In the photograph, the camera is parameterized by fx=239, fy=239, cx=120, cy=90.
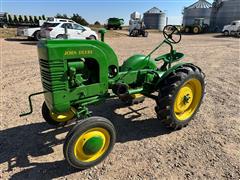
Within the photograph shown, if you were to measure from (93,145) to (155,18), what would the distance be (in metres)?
55.1

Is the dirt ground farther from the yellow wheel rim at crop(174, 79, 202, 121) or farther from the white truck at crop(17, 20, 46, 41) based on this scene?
the white truck at crop(17, 20, 46, 41)

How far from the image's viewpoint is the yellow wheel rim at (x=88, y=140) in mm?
3055

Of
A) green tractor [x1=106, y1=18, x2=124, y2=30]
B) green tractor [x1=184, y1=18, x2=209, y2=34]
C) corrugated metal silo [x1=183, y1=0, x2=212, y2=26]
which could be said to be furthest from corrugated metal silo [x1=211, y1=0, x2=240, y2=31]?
green tractor [x1=106, y1=18, x2=124, y2=30]

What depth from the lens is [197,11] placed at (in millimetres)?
47688

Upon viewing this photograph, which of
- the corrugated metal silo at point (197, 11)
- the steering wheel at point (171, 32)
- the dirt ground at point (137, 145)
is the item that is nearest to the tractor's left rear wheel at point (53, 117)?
the dirt ground at point (137, 145)

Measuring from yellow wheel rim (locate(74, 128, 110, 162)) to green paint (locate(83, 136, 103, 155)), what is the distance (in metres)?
0.01

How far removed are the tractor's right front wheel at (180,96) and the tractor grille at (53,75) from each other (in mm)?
1618

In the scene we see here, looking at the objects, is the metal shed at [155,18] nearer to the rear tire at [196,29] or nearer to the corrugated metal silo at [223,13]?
the corrugated metal silo at [223,13]

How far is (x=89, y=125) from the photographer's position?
2.99 meters

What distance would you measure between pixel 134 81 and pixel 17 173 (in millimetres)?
2294

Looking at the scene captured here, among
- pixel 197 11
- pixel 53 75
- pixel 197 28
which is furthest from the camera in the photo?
pixel 197 11

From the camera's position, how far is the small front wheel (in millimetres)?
2924

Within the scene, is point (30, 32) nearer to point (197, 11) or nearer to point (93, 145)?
point (93, 145)

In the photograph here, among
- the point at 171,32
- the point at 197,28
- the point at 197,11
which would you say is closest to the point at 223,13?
the point at 197,11
